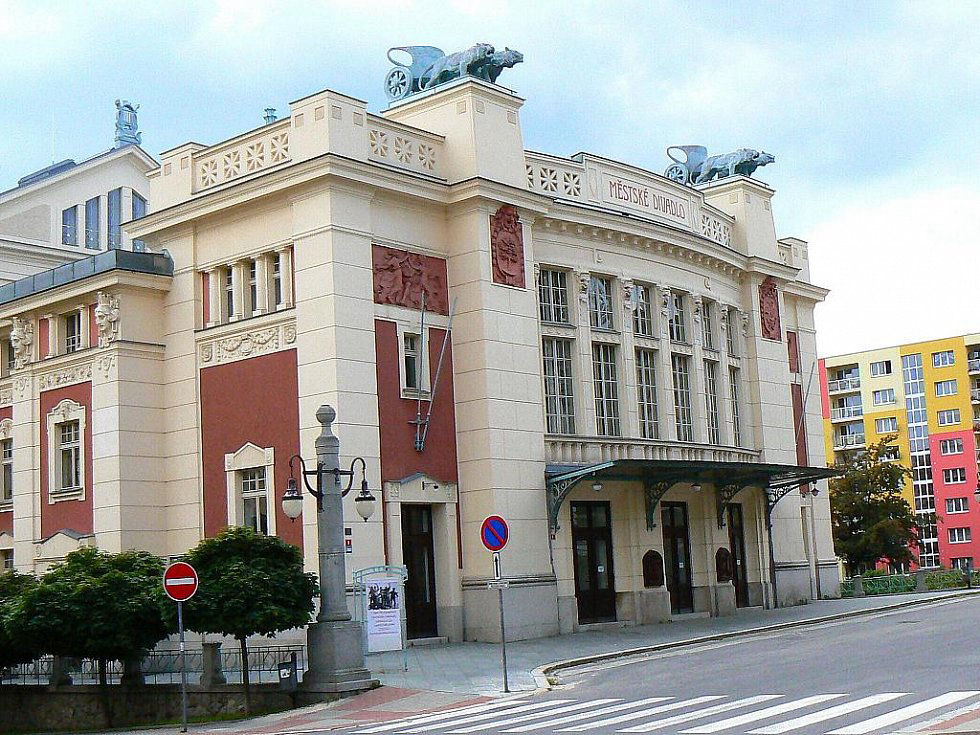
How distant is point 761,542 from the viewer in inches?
1628

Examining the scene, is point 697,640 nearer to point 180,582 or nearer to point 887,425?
point 180,582

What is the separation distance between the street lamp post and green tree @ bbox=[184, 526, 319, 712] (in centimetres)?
89

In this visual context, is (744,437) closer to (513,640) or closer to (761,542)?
(761,542)

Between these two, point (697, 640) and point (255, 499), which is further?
point (255, 499)

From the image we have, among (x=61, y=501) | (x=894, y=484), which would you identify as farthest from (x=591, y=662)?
(x=894, y=484)

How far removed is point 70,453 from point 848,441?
295 feet

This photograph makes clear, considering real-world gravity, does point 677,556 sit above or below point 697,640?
above

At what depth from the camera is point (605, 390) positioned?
3600 centimetres

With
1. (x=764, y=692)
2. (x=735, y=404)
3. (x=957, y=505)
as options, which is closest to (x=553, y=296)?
(x=735, y=404)

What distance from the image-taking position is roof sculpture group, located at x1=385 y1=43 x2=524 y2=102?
33.8 metres

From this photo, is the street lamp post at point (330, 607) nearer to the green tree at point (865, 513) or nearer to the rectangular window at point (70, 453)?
the rectangular window at point (70, 453)

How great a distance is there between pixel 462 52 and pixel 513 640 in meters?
14.8

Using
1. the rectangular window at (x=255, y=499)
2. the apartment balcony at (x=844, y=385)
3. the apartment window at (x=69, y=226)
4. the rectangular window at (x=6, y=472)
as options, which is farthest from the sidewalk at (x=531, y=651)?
the apartment balcony at (x=844, y=385)

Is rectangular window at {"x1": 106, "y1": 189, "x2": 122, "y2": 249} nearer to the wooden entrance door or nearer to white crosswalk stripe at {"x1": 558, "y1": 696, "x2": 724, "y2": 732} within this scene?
the wooden entrance door
